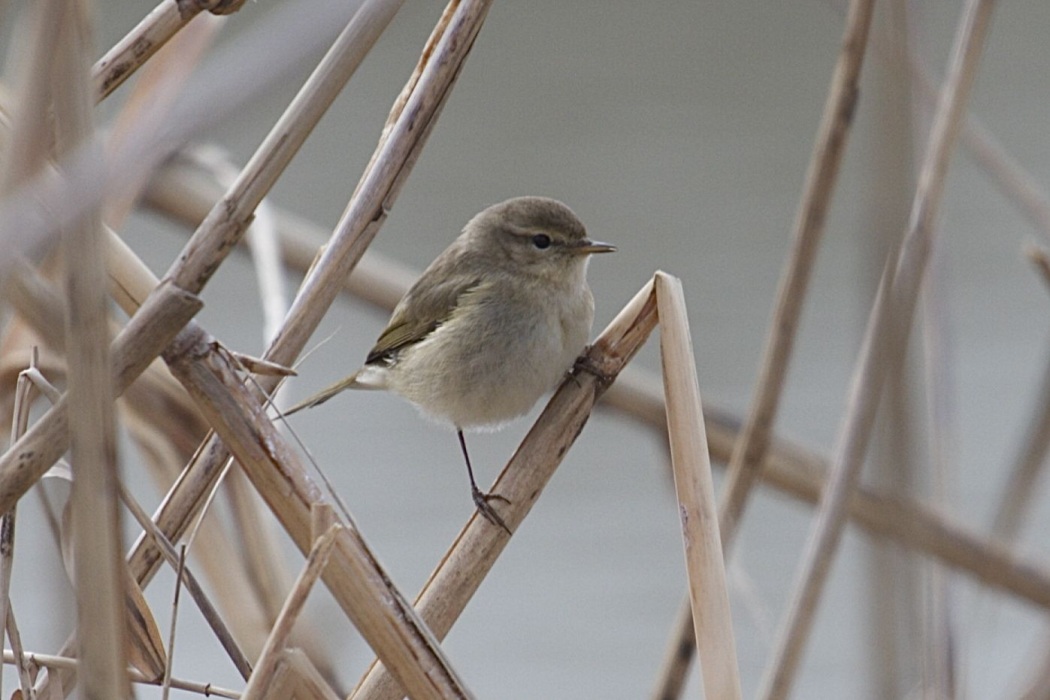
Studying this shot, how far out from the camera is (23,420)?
169cm

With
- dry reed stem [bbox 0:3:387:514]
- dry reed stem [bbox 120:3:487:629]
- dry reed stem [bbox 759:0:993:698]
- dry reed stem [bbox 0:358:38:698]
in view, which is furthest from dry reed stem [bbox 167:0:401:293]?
dry reed stem [bbox 759:0:993:698]

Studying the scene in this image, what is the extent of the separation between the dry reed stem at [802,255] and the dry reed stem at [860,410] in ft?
0.50

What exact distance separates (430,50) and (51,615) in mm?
916

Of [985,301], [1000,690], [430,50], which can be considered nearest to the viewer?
[430,50]

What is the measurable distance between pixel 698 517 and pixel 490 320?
1.15 m

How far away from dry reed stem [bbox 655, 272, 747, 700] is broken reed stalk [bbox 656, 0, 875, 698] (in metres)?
0.40

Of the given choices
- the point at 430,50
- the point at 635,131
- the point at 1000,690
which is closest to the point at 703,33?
the point at 635,131

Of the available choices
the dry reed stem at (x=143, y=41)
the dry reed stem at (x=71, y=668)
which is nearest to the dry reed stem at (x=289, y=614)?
the dry reed stem at (x=71, y=668)

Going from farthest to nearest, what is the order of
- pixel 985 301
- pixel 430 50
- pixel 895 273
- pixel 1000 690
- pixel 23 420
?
1. pixel 985 301
2. pixel 1000 690
3. pixel 430 50
4. pixel 23 420
5. pixel 895 273

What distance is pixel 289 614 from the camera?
144 cm

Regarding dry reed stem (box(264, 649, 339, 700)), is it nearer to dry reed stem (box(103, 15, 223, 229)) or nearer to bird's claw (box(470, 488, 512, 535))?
bird's claw (box(470, 488, 512, 535))

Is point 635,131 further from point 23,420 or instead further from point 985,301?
point 23,420

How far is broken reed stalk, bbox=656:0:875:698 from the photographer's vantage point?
89.0 inches

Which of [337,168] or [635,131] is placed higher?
[635,131]
